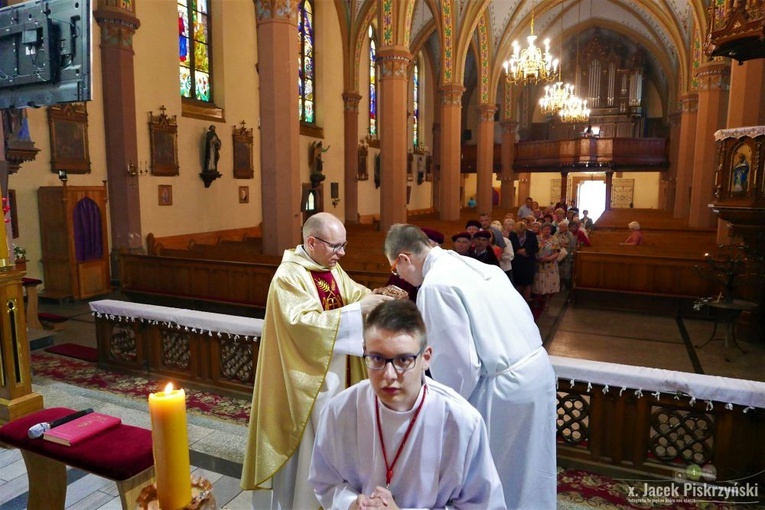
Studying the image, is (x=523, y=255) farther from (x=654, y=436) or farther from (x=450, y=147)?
(x=450, y=147)

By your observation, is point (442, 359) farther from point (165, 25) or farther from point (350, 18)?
point (350, 18)

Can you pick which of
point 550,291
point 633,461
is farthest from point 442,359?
point 550,291

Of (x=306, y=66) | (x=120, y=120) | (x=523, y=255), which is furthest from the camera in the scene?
(x=306, y=66)

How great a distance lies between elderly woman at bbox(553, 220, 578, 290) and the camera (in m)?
10.0

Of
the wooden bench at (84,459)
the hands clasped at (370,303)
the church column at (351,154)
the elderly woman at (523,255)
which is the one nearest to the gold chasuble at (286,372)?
the hands clasped at (370,303)

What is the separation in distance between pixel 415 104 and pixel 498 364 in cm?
2351

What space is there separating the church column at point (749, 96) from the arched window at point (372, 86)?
1333cm

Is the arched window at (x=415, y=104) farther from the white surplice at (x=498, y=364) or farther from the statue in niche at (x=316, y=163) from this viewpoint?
the white surplice at (x=498, y=364)

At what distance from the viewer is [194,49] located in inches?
531

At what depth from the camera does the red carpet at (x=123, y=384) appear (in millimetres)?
4523

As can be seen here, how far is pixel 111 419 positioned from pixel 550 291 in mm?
7367

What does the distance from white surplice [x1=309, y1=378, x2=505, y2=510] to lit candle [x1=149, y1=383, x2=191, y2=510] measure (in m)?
0.48

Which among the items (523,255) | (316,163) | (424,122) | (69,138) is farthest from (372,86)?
(523,255)

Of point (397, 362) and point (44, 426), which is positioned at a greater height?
point (397, 362)
